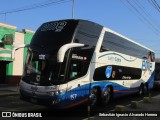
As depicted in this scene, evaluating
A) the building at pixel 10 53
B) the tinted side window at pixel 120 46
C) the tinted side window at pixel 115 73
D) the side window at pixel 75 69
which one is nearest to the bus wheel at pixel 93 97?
the tinted side window at pixel 115 73

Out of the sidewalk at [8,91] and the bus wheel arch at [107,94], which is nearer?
the bus wheel arch at [107,94]

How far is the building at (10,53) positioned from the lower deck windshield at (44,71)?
13799 mm

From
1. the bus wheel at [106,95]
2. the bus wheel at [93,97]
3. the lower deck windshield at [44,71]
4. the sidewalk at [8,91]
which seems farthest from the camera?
the sidewalk at [8,91]

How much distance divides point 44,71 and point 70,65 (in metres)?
1.08

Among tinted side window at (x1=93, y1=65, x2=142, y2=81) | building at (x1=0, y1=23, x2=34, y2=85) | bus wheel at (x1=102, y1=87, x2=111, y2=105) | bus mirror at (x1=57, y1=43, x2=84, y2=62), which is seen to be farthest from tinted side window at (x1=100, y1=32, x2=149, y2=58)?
building at (x1=0, y1=23, x2=34, y2=85)

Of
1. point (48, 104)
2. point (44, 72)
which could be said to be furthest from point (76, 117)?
point (44, 72)

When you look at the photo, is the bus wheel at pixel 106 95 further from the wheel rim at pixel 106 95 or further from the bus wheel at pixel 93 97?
the bus wheel at pixel 93 97

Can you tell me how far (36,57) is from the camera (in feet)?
41.3

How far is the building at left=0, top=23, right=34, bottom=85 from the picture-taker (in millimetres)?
27031

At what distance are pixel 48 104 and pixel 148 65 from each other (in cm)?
1515

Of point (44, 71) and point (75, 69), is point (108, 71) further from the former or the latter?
point (44, 71)

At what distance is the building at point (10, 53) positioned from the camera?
27031mm

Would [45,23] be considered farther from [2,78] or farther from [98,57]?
[2,78]

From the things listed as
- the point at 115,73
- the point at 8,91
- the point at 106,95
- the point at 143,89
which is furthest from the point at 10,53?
the point at 106,95
